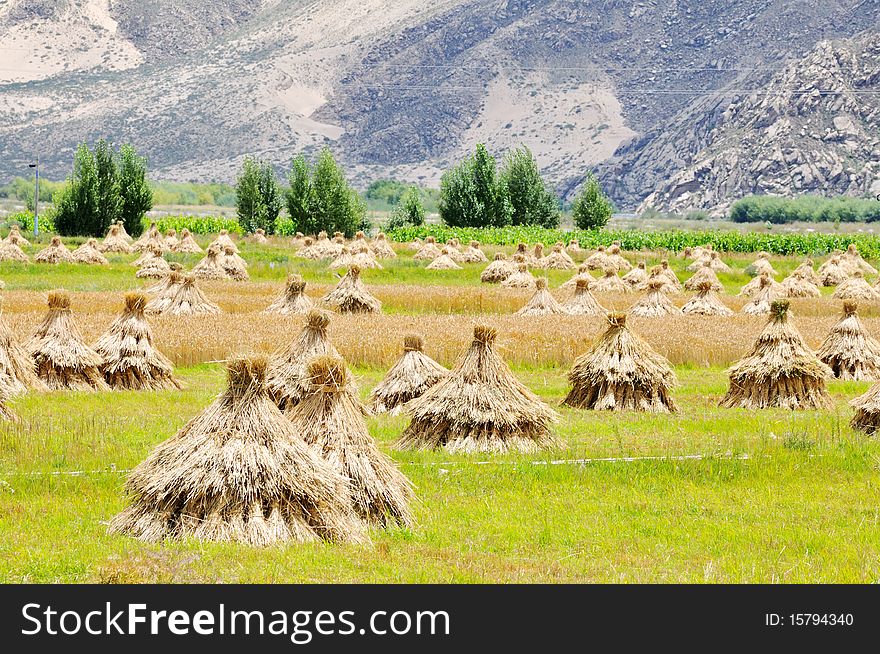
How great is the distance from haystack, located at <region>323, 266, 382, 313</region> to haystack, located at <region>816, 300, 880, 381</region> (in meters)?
16.2

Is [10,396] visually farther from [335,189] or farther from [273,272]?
[335,189]

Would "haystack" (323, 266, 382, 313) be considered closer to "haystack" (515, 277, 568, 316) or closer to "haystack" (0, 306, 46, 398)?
"haystack" (515, 277, 568, 316)

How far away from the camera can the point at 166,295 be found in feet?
121

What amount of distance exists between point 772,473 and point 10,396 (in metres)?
12.4

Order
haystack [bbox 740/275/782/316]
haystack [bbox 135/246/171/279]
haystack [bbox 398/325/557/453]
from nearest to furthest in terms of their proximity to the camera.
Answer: haystack [bbox 398/325/557/453]
haystack [bbox 740/275/782/316]
haystack [bbox 135/246/171/279]

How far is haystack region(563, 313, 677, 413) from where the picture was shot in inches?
854

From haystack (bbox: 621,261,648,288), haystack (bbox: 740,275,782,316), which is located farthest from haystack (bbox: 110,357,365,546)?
haystack (bbox: 621,261,648,288)

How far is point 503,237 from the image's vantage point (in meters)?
78.6

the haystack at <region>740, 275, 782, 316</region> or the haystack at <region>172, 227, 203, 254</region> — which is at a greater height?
the haystack at <region>172, 227, 203, 254</region>

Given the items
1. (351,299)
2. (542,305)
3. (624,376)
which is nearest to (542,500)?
(624,376)

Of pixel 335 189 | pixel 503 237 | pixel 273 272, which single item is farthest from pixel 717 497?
pixel 335 189

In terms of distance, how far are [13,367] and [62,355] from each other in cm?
172

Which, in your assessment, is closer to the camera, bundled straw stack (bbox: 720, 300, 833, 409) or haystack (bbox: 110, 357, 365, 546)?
haystack (bbox: 110, 357, 365, 546)

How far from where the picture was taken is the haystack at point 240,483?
11875 mm
